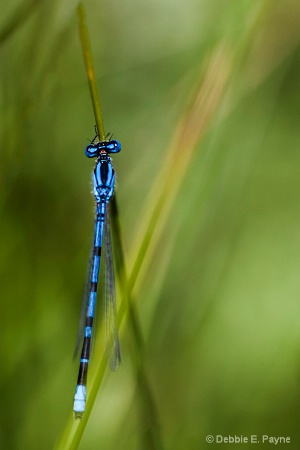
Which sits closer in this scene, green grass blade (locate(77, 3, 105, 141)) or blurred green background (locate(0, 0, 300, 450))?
blurred green background (locate(0, 0, 300, 450))

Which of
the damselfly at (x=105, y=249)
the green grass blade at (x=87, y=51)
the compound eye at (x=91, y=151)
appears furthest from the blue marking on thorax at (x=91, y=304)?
the green grass blade at (x=87, y=51)

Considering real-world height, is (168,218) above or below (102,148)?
below

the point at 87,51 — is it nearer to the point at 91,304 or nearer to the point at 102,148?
the point at 102,148

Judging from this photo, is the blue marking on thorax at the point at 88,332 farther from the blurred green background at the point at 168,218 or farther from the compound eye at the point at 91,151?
the compound eye at the point at 91,151

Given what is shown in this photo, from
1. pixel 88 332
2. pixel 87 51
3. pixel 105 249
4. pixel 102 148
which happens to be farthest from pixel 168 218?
pixel 87 51

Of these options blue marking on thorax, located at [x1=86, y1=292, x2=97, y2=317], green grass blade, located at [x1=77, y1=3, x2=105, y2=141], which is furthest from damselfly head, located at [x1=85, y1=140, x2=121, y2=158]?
blue marking on thorax, located at [x1=86, y1=292, x2=97, y2=317]

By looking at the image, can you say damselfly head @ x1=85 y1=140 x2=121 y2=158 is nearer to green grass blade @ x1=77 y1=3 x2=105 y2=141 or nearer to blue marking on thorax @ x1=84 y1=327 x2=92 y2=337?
green grass blade @ x1=77 y1=3 x2=105 y2=141

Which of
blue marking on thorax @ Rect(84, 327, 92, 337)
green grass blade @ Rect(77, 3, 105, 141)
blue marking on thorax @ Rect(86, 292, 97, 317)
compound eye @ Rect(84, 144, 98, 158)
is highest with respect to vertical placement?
green grass blade @ Rect(77, 3, 105, 141)
